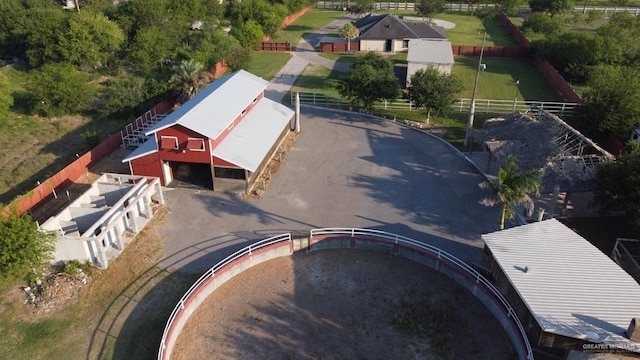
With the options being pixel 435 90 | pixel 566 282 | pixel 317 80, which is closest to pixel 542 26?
pixel 317 80

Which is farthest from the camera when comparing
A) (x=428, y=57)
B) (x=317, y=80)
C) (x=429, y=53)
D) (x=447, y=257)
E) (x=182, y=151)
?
(x=317, y=80)

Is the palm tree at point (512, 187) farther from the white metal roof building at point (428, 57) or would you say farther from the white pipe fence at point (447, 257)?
the white metal roof building at point (428, 57)

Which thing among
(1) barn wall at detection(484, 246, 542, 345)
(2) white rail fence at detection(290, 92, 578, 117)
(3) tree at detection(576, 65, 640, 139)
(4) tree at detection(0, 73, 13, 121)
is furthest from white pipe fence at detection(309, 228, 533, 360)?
(4) tree at detection(0, 73, 13, 121)

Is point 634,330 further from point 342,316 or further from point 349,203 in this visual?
point 349,203

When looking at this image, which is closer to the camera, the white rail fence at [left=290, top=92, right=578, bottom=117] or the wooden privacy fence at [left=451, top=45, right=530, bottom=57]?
the white rail fence at [left=290, top=92, right=578, bottom=117]

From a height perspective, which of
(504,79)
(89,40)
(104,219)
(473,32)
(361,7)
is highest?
(361,7)

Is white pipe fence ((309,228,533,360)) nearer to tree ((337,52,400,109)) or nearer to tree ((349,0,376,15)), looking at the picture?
tree ((337,52,400,109))

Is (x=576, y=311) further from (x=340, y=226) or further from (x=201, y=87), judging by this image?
(x=201, y=87)
